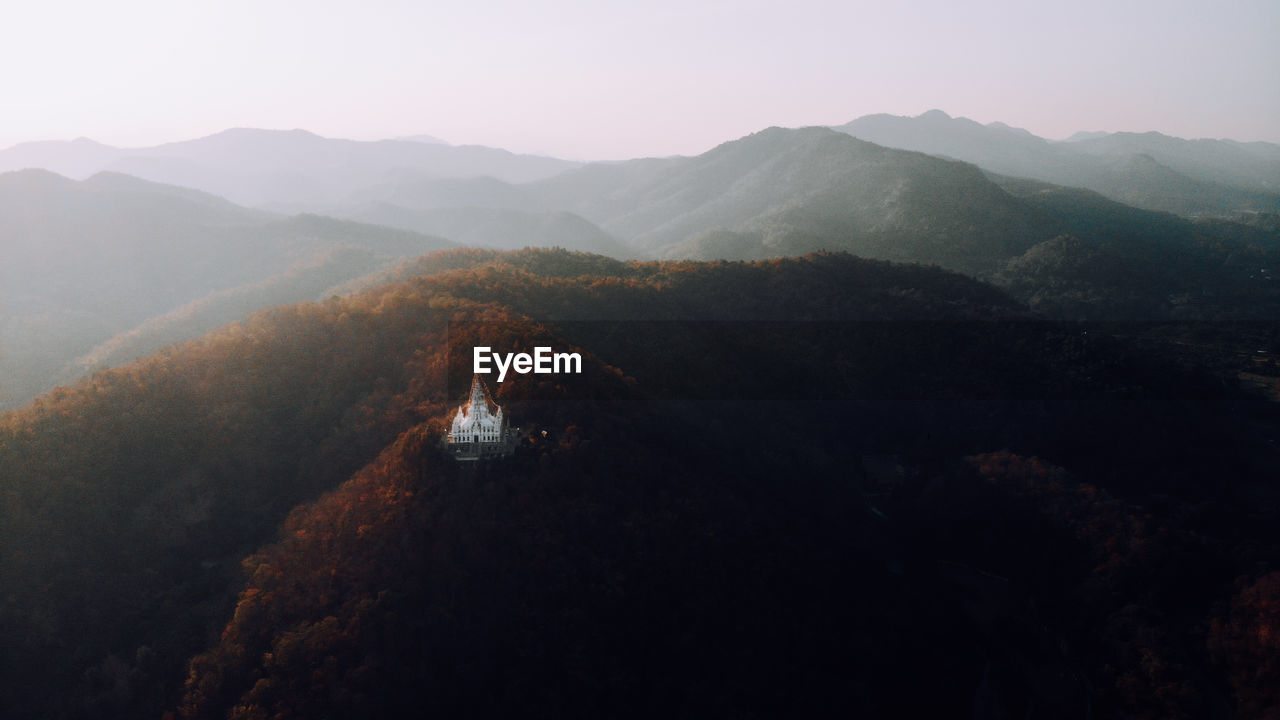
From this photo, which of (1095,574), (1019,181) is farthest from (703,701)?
(1019,181)

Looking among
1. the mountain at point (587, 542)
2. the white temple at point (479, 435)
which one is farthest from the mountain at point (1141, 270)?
the white temple at point (479, 435)

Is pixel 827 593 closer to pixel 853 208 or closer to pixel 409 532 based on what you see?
pixel 409 532

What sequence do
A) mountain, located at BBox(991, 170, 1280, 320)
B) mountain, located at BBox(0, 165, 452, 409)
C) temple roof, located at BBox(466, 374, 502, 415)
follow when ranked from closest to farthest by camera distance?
temple roof, located at BBox(466, 374, 502, 415)
mountain, located at BBox(991, 170, 1280, 320)
mountain, located at BBox(0, 165, 452, 409)

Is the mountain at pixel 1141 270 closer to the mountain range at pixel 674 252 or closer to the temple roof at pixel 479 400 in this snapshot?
the mountain range at pixel 674 252

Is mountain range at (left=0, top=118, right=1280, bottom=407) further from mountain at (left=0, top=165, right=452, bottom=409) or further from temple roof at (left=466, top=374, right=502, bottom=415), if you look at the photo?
temple roof at (left=466, top=374, right=502, bottom=415)

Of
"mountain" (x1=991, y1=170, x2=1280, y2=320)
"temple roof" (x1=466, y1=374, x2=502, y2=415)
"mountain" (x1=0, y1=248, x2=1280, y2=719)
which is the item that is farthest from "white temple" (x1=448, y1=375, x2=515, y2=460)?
"mountain" (x1=991, y1=170, x2=1280, y2=320)
